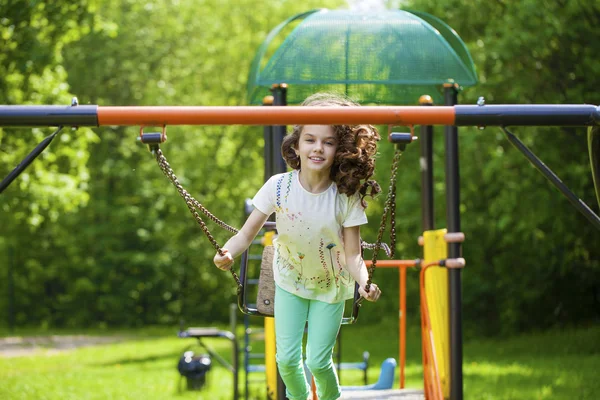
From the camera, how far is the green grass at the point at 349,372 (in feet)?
31.9

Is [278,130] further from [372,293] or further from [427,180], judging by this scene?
[372,293]

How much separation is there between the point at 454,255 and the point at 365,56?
158cm

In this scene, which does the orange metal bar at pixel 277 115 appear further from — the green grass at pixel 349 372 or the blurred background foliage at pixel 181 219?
the blurred background foliage at pixel 181 219

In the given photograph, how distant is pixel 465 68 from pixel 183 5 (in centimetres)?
1757

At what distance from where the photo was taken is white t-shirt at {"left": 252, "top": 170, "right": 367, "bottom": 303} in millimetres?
4051

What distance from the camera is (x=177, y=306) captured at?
72.3ft

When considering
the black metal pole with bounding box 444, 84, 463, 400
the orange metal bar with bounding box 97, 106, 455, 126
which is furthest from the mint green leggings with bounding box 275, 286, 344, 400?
the black metal pole with bounding box 444, 84, 463, 400

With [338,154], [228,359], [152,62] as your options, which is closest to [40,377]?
[228,359]

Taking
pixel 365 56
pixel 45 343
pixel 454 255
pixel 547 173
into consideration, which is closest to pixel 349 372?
pixel 454 255

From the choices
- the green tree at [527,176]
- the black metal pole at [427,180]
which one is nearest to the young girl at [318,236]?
the black metal pole at [427,180]

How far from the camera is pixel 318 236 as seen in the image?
13.3 ft

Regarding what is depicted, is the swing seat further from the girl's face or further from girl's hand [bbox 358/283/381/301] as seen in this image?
the girl's face

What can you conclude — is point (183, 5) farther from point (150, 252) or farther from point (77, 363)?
point (77, 363)

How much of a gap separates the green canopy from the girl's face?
2229 mm
